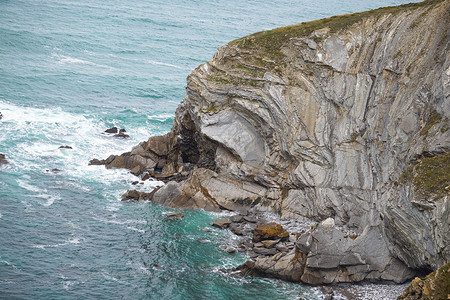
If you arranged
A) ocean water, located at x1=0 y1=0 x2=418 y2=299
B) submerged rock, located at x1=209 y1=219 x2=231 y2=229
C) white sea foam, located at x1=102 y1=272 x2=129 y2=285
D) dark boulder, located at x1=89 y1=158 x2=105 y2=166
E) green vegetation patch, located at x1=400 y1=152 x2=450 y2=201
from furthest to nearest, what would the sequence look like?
dark boulder, located at x1=89 y1=158 x2=105 y2=166
submerged rock, located at x1=209 y1=219 x2=231 y2=229
ocean water, located at x1=0 y1=0 x2=418 y2=299
white sea foam, located at x1=102 y1=272 x2=129 y2=285
green vegetation patch, located at x1=400 y1=152 x2=450 y2=201

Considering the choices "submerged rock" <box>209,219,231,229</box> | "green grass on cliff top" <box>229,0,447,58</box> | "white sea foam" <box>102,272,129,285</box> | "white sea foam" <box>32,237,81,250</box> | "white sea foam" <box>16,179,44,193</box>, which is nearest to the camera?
"white sea foam" <box>102,272,129,285</box>

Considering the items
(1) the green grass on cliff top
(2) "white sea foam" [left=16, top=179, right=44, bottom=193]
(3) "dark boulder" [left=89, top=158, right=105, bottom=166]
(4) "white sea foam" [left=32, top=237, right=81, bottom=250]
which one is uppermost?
(1) the green grass on cliff top

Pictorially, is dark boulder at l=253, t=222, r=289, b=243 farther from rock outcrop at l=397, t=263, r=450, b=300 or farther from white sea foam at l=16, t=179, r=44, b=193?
white sea foam at l=16, t=179, r=44, b=193

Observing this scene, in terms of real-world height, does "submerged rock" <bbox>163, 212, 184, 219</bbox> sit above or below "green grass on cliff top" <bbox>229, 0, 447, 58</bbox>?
below

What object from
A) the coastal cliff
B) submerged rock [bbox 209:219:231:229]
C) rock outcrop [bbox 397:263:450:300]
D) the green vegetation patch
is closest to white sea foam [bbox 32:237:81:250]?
the coastal cliff

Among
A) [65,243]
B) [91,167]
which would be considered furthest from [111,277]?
[91,167]

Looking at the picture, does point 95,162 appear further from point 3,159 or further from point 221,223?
point 221,223

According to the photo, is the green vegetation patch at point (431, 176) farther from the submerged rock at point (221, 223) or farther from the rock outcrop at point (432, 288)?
the submerged rock at point (221, 223)

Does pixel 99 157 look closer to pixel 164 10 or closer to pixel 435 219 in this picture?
pixel 435 219
